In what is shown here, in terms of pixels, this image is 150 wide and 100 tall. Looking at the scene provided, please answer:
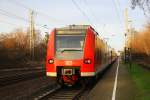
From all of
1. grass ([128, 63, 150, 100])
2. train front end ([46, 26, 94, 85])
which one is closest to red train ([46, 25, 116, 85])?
train front end ([46, 26, 94, 85])

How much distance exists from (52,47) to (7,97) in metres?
4.45

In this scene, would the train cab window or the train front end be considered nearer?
the train front end

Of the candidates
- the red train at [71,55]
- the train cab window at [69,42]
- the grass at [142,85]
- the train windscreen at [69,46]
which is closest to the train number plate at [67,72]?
the red train at [71,55]

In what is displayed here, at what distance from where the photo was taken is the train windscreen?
19016 mm

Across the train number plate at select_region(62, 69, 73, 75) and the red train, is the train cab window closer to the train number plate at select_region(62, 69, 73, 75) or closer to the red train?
the red train

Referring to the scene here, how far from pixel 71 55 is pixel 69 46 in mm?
492

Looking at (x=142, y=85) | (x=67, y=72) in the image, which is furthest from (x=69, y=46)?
(x=142, y=85)

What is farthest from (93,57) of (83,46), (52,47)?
(52,47)

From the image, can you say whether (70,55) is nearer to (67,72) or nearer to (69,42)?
(69,42)

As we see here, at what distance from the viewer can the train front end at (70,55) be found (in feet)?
61.9

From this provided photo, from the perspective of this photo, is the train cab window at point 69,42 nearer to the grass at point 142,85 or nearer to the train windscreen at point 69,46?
the train windscreen at point 69,46

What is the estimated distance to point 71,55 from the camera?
19.0m

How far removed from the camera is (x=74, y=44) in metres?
19.2

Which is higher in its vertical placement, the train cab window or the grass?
the train cab window
